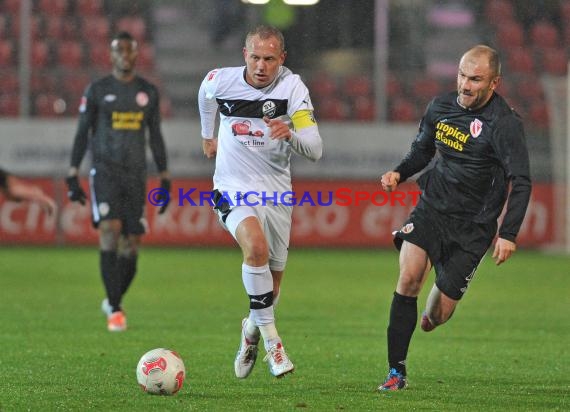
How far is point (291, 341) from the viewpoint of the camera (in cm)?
983

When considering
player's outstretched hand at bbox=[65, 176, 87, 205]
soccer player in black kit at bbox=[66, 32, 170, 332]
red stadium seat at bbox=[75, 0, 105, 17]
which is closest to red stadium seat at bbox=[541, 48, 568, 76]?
red stadium seat at bbox=[75, 0, 105, 17]

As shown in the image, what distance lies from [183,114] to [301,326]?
38.3 feet

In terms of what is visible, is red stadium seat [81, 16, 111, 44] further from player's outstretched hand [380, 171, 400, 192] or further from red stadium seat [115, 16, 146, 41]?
player's outstretched hand [380, 171, 400, 192]

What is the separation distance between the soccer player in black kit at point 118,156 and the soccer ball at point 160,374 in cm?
381

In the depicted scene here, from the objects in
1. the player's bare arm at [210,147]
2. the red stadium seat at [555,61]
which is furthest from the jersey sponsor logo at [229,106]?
the red stadium seat at [555,61]

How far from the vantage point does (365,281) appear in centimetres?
1592

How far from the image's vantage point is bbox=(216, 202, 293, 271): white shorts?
7539mm

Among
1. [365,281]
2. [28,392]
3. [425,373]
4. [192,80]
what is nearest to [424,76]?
[192,80]

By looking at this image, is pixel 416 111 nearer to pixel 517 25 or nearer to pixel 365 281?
pixel 517 25

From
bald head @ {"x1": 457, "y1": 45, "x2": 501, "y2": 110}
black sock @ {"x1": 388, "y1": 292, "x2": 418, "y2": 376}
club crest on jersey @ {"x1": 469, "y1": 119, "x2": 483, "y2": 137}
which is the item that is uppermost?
bald head @ {"x1": 457, "y1": 45, "x2": 501, "y2": 110}

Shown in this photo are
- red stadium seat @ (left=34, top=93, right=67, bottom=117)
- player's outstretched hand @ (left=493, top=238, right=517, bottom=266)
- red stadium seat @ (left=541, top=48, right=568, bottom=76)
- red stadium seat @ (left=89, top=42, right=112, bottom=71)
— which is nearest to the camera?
player's outstretched hand @ (left=493, top=238, right=517, bottom=266)

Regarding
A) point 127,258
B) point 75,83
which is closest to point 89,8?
point 75,83

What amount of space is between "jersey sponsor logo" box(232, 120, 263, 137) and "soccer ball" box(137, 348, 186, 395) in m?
1.57

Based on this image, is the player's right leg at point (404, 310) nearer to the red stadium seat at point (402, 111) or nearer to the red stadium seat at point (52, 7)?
the red stadium seat at point (402, 111)
